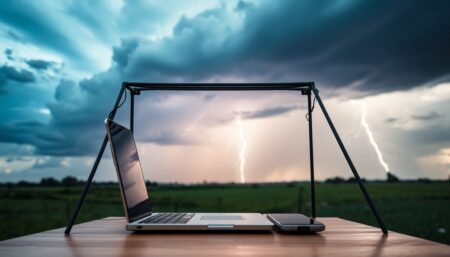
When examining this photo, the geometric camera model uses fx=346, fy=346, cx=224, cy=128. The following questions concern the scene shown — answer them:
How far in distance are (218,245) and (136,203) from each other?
72 cm

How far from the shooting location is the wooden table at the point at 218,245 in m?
1.06

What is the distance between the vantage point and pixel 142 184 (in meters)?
2.12

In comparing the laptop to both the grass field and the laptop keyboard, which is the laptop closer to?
the laptop keyboard

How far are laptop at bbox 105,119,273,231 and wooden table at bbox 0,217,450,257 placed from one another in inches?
1.5

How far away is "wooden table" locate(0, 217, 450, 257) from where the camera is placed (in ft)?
3.49

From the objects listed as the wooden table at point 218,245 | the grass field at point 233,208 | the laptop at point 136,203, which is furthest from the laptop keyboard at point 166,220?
the grass field at point 233,208

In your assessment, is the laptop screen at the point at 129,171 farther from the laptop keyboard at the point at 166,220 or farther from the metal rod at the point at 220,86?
the metal rod at the point at 220,86

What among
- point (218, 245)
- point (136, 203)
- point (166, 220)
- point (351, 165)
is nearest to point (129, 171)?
point (136, 203)

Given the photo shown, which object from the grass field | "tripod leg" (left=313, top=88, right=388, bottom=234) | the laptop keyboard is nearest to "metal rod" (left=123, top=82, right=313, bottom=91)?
"tripod leg" (left=313, top=88, right=388, bottom=234)

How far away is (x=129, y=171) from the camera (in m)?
1.79

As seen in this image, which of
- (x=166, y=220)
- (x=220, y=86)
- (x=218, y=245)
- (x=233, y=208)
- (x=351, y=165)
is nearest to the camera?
(x=218, y=245)

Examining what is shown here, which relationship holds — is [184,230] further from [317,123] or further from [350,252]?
[317,123]

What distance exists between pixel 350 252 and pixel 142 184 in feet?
4.49

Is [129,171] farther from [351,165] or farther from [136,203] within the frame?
[351,165]
